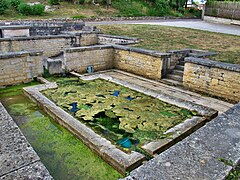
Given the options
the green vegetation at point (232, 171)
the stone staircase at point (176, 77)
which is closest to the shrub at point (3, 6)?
the stone staircase at point (176, 77)

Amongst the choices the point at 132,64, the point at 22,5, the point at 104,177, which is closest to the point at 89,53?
the point at 132,64

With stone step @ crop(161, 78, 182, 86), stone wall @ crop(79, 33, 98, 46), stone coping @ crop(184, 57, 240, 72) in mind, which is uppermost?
stone wall @ crop(79, 33, 98, 46)

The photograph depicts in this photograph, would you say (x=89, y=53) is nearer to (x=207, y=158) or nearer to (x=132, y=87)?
(x=132, y=87)

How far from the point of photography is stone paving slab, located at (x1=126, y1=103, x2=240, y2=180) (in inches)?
84.7

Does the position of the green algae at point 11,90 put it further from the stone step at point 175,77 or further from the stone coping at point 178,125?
the stone step at point 175,77

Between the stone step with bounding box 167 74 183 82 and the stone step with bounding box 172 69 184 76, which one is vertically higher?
the stone step with bounding box 172 69 184 76

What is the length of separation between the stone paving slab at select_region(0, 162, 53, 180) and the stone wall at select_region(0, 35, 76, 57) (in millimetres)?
8400

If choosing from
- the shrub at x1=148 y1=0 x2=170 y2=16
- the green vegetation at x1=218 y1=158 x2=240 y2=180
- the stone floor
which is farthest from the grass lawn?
the shrub at x1=148 y1=0 x2=170 y2=16

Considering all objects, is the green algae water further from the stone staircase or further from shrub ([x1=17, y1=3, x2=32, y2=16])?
shrub ([x1=17, y1=3, x2=32, y2=16])

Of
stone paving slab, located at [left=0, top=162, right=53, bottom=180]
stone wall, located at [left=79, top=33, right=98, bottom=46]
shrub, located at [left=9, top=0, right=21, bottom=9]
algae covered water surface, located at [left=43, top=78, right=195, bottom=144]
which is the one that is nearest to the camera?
stone paving slab, located at [left=0, top=162, right=53, bottom=180]

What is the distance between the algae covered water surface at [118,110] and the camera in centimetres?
491

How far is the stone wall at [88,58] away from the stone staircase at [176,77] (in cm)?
275

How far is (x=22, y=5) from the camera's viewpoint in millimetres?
→ 18625

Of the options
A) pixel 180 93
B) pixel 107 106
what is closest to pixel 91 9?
pixel 180 93
